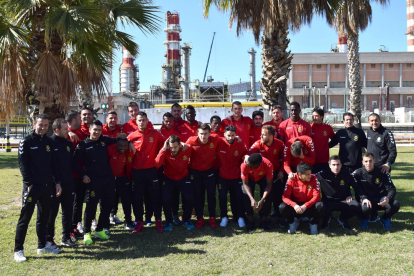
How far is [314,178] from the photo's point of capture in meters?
6.29

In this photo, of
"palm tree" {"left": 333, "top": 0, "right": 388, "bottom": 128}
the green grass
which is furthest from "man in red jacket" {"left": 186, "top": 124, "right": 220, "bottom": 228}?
"palm tree" {"left": 333, "top": 0, "right": 388, "bottom": 128}

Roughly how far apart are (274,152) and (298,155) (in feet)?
1.63

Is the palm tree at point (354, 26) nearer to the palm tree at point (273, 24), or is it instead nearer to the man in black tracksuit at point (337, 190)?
the palm tree at point (273, 24)

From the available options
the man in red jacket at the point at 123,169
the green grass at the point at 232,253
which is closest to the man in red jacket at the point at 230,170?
the green grass at the point at 232,253

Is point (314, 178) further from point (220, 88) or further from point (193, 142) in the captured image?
point (220, 88)

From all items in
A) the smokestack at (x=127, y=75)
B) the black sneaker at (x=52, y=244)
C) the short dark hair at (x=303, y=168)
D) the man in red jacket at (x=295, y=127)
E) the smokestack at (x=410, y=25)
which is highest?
the smokestack at (x=410, y=25)

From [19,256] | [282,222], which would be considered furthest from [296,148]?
[19,256]

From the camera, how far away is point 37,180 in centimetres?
509

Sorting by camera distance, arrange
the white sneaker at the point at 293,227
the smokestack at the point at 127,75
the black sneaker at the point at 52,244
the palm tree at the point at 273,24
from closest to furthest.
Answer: the black sneaker at the point at 52,244
the white sneaker at the point at 293,227
the palm tree at the point at 273,24
the smokestack at the point at 127,75

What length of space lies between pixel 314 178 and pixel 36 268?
4.52 m

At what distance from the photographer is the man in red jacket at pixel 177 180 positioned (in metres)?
6.51

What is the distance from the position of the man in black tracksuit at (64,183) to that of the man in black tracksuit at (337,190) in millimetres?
4279

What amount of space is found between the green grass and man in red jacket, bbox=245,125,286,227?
730mm

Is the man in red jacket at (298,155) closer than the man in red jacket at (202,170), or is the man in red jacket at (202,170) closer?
the man in red jacket at (298,155)
